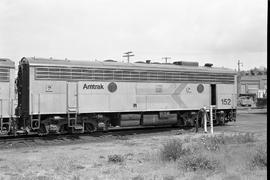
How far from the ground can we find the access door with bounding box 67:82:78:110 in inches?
75.0

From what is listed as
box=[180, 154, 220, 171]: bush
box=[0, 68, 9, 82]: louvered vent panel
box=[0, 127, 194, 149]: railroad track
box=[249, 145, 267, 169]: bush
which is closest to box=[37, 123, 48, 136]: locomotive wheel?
box=[0, 127, 194, 149]: railroad track

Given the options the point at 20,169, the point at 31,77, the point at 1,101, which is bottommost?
the point at 20,169

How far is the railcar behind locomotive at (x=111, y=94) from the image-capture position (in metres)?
15.7

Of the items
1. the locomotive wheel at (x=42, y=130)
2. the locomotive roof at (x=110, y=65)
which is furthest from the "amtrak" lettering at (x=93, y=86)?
the locomotive wheel at (x=42, y=130)

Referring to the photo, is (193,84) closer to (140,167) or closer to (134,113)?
(134,113)

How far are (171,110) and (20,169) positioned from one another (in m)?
10.9

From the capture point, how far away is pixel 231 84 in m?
21.8

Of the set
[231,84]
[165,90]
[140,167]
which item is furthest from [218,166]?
[231,84]

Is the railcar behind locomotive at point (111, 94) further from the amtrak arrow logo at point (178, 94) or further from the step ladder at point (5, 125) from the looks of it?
the step ladder at point (5, 125)

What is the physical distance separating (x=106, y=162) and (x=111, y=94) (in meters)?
7.35

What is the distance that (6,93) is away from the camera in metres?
15.2

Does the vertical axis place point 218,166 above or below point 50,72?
below

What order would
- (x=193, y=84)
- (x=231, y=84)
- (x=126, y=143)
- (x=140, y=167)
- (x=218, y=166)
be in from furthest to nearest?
(x=231, y=84), (x=193, y=84), (x=126, y=143), (x=140, y=167), (x=218, y=166)

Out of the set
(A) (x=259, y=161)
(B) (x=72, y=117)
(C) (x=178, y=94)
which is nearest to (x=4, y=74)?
(B) (x=72, y=117)
